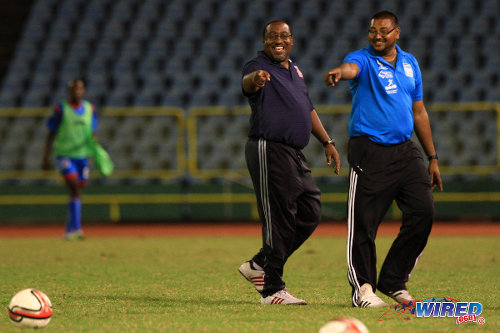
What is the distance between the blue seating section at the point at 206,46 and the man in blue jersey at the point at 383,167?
10.4 m

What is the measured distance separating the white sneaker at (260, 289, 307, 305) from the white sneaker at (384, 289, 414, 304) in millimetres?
580

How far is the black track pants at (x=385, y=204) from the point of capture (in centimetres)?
527

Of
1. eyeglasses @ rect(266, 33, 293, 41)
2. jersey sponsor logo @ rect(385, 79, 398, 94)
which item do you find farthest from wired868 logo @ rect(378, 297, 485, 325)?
eyeglasses @ rect(266, 33, 293, 41)

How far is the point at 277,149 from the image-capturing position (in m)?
5.39

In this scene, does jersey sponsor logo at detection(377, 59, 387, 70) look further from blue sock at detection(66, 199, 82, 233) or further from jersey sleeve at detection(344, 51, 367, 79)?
blue sock at detection(66, 199, 82, 233)

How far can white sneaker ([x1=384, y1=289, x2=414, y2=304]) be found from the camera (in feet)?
17.2

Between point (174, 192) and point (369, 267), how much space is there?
9418mm

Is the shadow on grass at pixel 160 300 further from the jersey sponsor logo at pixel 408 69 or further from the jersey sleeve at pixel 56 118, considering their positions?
the jersey sleeve at pixel 56 118

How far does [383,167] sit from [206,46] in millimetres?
11706

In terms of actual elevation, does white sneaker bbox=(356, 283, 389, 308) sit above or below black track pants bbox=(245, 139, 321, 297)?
below

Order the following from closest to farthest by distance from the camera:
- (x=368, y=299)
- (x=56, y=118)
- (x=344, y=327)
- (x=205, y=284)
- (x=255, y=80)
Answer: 1. (x=344, y=327)
2. (x=255, y=80)
3. (x=368, y=299)
4. (x=205, y=284)
5. (x=56, y=118)

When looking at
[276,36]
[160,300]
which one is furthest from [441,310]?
[276,36]

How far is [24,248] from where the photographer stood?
10250 mm

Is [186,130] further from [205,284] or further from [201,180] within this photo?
[205,284]
